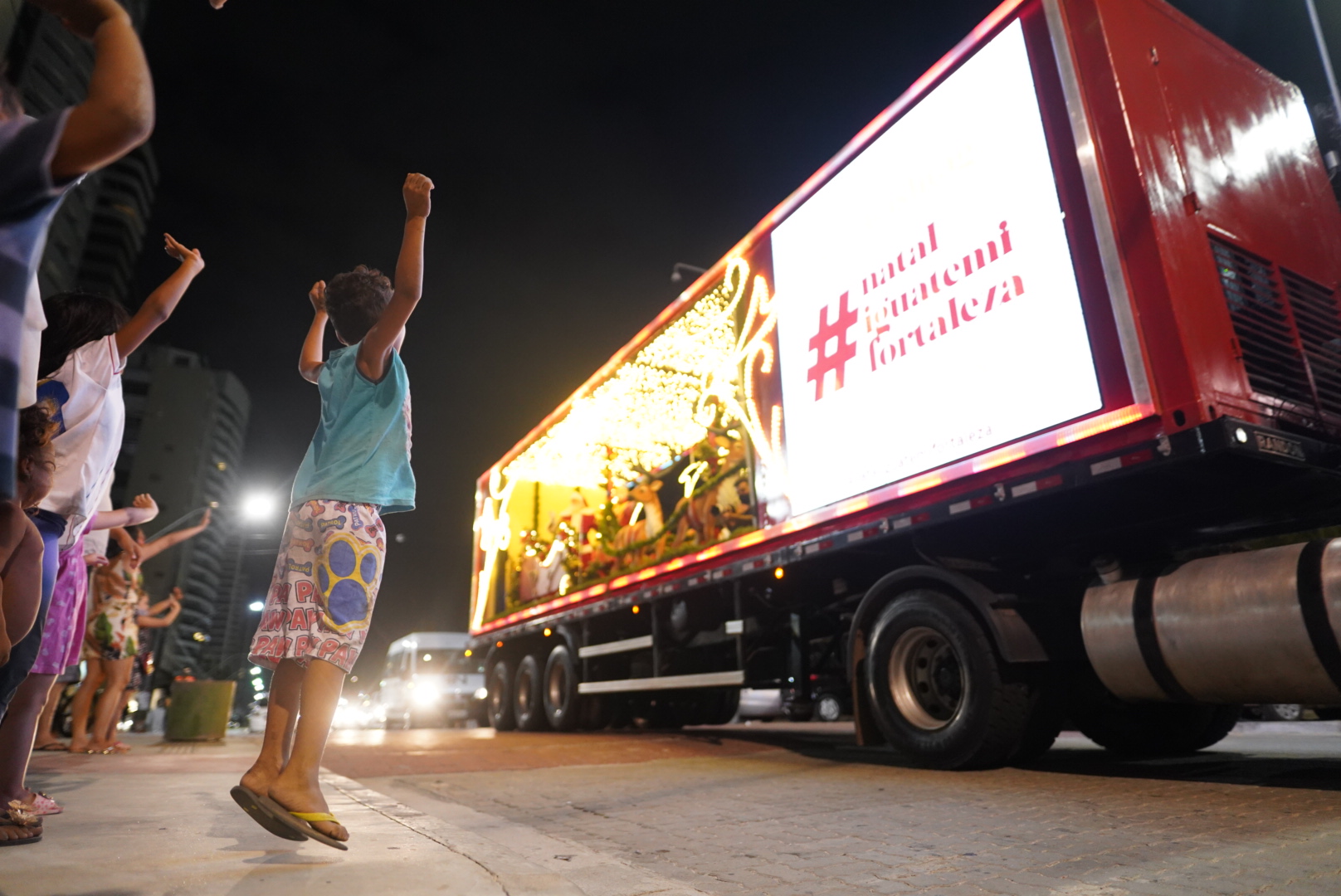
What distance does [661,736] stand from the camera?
8.36m

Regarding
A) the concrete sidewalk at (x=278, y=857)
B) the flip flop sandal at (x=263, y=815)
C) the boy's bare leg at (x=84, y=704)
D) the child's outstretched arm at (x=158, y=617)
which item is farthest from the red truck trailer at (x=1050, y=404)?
the child's outstretched arm at (x=158, y=617)

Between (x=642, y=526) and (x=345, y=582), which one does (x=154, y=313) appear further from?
(x=642, y=526)

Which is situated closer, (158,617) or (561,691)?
(158,617)

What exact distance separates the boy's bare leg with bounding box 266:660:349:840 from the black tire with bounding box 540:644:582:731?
287 inches

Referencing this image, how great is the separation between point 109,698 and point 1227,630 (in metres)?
7.50

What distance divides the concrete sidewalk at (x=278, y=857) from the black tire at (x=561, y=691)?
5.95 meters

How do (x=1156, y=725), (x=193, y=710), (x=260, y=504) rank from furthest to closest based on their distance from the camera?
(x=260, y=504) → (x=193, y=710) → (x=1156, y=725)

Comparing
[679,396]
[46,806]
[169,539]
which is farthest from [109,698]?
[679,396]

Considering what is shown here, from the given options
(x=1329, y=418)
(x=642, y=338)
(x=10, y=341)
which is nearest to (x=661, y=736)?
(x=642, y=338)

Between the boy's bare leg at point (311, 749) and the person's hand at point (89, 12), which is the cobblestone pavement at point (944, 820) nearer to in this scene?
the boy's bare leg at point (311, 749)

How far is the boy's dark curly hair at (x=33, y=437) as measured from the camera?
179cm

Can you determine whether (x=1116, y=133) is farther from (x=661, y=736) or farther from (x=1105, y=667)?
(x=661, y=736)

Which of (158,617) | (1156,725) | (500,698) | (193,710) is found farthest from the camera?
(500,698)

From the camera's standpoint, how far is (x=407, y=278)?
2.48m
